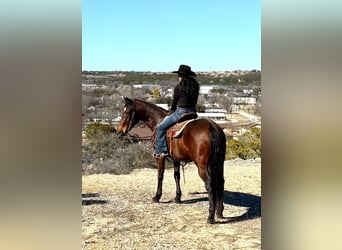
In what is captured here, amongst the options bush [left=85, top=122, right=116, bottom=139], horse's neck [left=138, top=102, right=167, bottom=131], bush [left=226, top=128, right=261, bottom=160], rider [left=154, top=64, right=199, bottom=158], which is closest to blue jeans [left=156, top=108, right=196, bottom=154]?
Result: rider [left=154, top=64, right=199, bottom=158]

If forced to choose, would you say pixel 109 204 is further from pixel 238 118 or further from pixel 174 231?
pixel 238 118

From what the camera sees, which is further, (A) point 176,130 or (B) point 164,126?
(B) point 164,126

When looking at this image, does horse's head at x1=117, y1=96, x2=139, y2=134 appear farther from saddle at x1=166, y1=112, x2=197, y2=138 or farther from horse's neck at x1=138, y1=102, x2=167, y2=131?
saddle at x1=166, y1=112, x2=197, y2=138

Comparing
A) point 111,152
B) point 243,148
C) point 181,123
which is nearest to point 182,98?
point 181,123

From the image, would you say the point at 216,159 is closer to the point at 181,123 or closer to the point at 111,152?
the point at 181,123

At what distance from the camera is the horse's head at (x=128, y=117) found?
455cm

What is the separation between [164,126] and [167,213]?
0.77 meters

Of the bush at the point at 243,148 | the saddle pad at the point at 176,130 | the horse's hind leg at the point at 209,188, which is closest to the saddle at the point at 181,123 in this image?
the saddle pad at the point at 176,130

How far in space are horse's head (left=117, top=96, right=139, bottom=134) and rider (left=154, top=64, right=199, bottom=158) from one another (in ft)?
0.96

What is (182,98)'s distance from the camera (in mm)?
4211

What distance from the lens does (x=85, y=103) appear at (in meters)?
4.64
